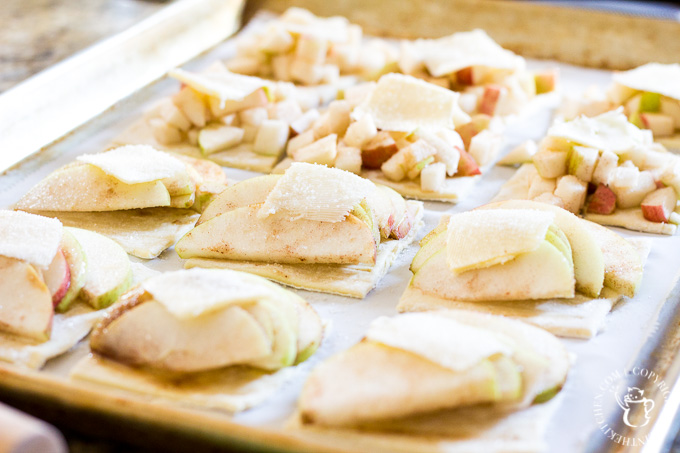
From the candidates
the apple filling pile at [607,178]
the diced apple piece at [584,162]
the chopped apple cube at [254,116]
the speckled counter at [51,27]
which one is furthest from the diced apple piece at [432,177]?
the speckled counter at [51,27]

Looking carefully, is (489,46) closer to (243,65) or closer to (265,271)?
(243,65)

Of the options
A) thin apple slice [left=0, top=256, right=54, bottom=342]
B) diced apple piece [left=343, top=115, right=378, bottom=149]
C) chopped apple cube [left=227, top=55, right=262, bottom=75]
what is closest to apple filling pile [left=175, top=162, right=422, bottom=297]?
thin apple slice [left=0, top=256, right=54, bottom=342]

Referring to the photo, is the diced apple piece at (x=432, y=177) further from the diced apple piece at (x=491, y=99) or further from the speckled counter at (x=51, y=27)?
the speckled counter at (x=51, y=27)

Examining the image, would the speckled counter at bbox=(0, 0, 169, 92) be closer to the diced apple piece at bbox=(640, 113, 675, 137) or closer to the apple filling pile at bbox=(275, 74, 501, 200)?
the apple filling pile at bbox=(275, 74, 501, 200)

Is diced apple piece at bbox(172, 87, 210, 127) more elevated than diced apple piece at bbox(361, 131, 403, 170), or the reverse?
diced apple piece at bbox(361, 131, 403, 170)

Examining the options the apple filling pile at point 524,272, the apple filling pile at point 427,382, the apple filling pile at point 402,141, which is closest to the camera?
the apple filling pile at point 427,382
